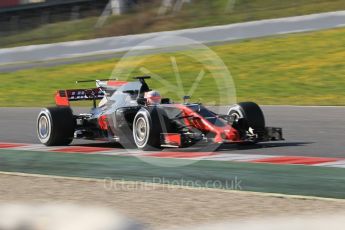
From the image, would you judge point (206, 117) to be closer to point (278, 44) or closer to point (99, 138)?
point (99, 138)

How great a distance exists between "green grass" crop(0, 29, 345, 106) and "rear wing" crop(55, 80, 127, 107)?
17.3 ft

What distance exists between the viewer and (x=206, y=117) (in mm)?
11414

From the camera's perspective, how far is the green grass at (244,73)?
A: 64.4ft

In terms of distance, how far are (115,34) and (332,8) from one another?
31.1 feet

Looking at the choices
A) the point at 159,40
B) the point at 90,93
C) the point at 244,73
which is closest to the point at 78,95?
the point at 90,93

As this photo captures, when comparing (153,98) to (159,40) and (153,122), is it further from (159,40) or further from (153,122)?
(159,40)

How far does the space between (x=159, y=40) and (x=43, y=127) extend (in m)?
16.5

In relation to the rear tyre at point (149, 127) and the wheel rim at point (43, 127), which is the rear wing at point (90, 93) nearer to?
the wheel rim at point (43, 127)

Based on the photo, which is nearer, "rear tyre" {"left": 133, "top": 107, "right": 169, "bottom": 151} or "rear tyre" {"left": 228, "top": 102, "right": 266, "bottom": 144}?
"rear tyre" {"left": 133, "top": 107, "right": 169, "bottom": 151}


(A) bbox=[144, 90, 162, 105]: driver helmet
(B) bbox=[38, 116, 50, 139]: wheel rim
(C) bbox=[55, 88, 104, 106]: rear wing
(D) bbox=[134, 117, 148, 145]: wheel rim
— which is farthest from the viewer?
(C) bbox=[55, 88, 104, 106]: rear wing

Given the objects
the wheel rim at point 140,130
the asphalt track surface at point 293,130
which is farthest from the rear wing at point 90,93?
the wheel rim at point 140,130

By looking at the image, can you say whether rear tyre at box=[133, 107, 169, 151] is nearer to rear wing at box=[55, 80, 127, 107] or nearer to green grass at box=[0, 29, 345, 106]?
rear wing at box=[55, 80, 127, 107]

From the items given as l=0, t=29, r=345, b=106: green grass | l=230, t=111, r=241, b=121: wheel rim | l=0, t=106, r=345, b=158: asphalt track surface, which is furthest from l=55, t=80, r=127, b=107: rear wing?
l=0, t=29, r=345, b=106: green grass

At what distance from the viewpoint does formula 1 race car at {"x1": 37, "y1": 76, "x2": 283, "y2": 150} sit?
37.1ft
